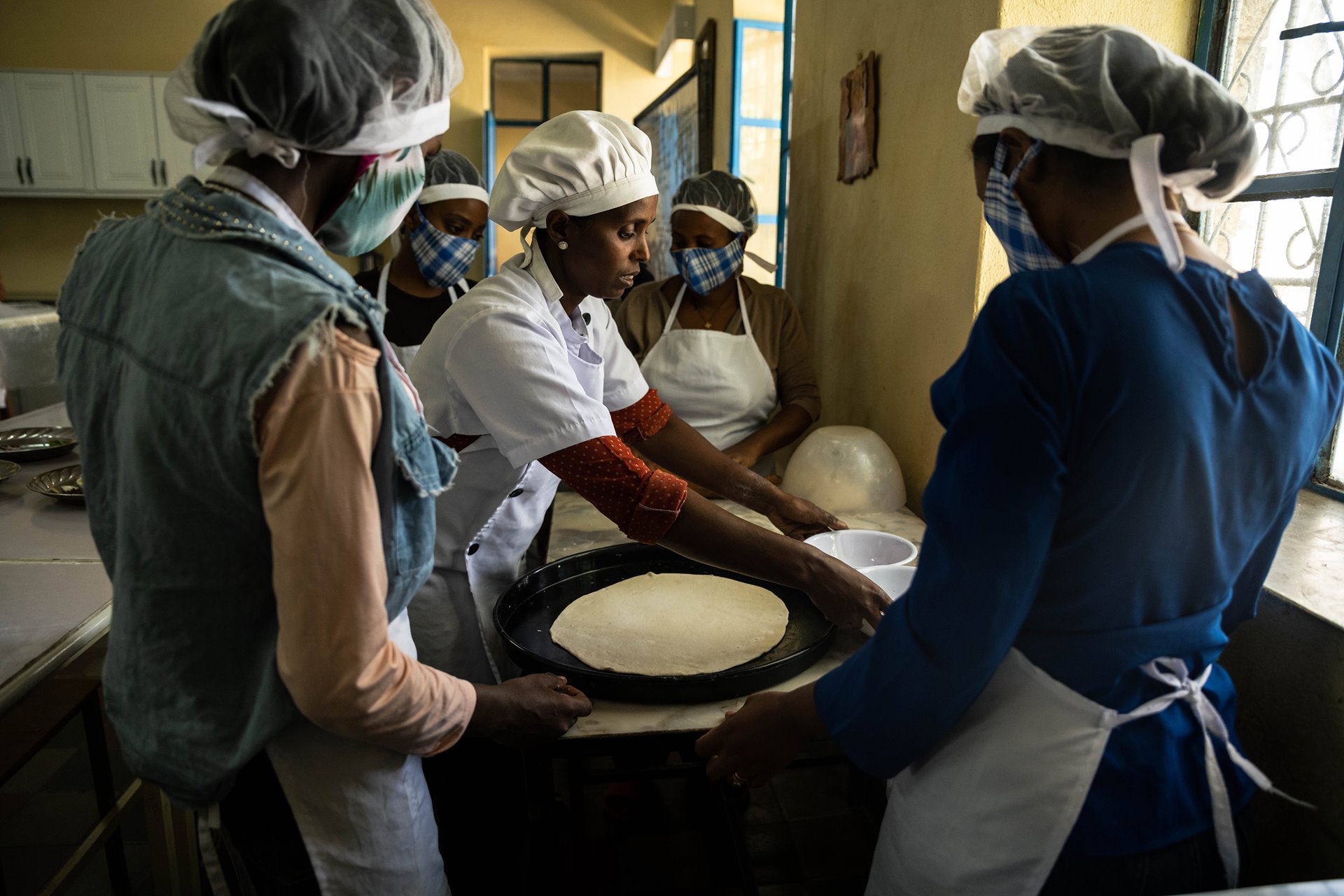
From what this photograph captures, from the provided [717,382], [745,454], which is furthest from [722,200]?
[745,454]

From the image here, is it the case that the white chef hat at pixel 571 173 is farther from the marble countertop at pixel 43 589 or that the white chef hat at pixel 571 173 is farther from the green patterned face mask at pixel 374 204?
the marble countertop at pixel 43 589

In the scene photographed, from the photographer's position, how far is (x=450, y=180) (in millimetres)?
2625

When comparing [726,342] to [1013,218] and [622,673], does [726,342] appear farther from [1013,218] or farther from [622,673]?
[1013,218]

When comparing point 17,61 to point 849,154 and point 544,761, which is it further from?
point 544,761

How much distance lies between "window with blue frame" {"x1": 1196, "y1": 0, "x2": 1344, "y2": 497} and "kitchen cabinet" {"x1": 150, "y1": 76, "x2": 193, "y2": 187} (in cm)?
595

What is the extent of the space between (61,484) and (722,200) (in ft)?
6.53

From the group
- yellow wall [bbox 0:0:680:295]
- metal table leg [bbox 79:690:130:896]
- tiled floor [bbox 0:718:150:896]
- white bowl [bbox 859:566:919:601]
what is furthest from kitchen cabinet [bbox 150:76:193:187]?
white bowl [bbox 859:566:919:601]

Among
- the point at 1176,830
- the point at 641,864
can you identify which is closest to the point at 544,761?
the point at 641,864

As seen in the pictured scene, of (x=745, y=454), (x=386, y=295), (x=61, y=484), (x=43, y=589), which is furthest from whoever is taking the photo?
(x=386, y=295)

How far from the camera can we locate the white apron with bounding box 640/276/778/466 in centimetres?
260

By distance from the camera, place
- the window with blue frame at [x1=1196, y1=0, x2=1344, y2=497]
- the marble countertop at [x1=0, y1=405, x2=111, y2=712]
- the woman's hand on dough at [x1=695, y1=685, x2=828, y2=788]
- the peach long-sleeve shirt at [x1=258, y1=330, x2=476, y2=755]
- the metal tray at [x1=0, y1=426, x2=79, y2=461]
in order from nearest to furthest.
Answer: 1. the peach long-sleeve shirt at [x1=258, y1=330, x2=476, y2=755]
2. the woman's hand on dough at [x1=695, y1=685, x2=828, y2=788]
3. the marble countertop at [x1=0, y1=405, x2=111, y2=712]
4. the window with blue frame at [x1=1196, y1=0, x2=1344, y2=497]
5. the metal tray at [x1=0, y1=426, x2=79, y2=461]

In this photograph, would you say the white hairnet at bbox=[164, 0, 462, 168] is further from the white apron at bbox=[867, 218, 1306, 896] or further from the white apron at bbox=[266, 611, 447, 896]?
the white apron at bbox=[867, 218, 1306, 896]

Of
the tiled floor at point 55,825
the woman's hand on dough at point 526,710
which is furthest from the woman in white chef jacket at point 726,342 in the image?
the tiled floor at point 55,825

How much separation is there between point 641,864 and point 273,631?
5.03 feet
